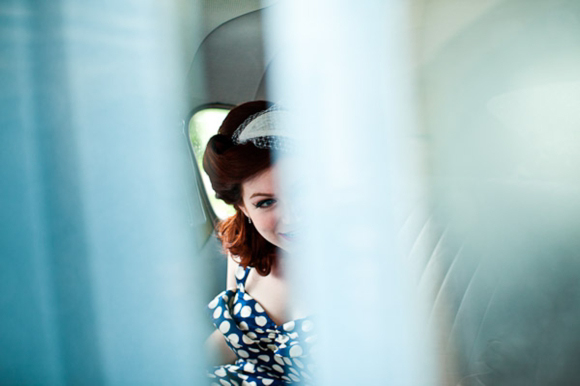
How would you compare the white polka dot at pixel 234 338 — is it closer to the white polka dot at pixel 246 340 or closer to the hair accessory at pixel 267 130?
the white polka dot at pixel 246 340

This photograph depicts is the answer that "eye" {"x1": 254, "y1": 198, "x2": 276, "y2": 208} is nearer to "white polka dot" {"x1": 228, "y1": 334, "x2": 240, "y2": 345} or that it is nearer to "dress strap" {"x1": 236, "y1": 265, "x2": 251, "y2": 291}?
"dress strap" {"x1": 236, "y1": 265, "x2": 251, "y2": 291}

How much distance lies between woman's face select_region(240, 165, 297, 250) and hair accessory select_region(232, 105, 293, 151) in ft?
0.16

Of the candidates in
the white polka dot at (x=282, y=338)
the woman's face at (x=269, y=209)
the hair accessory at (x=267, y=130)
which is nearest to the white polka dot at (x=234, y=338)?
the white polka dot at (x=282, y=338)

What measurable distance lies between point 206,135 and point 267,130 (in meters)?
0.18

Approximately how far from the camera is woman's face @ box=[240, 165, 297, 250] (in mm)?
914

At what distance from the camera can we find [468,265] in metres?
0.91

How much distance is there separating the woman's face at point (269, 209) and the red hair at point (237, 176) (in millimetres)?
14

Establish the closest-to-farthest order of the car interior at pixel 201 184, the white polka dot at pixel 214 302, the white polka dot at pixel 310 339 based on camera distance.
Answer: the car interior at pixel 201 184
the white polka dot at pixel 310 339
the white polka dot at pixel 214 302

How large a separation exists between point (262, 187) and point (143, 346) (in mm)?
617

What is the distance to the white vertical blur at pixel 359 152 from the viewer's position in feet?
3.02

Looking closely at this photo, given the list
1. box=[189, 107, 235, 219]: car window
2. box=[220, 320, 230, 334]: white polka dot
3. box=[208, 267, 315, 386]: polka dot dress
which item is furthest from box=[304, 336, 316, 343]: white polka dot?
box=[189, 107, 235, 219]: car window

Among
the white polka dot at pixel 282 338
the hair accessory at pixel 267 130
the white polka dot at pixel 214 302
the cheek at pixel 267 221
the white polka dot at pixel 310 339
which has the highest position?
the hair accessory at pixel 267 130

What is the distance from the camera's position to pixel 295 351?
0.99 metres

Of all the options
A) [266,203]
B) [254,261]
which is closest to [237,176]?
[266,203]
